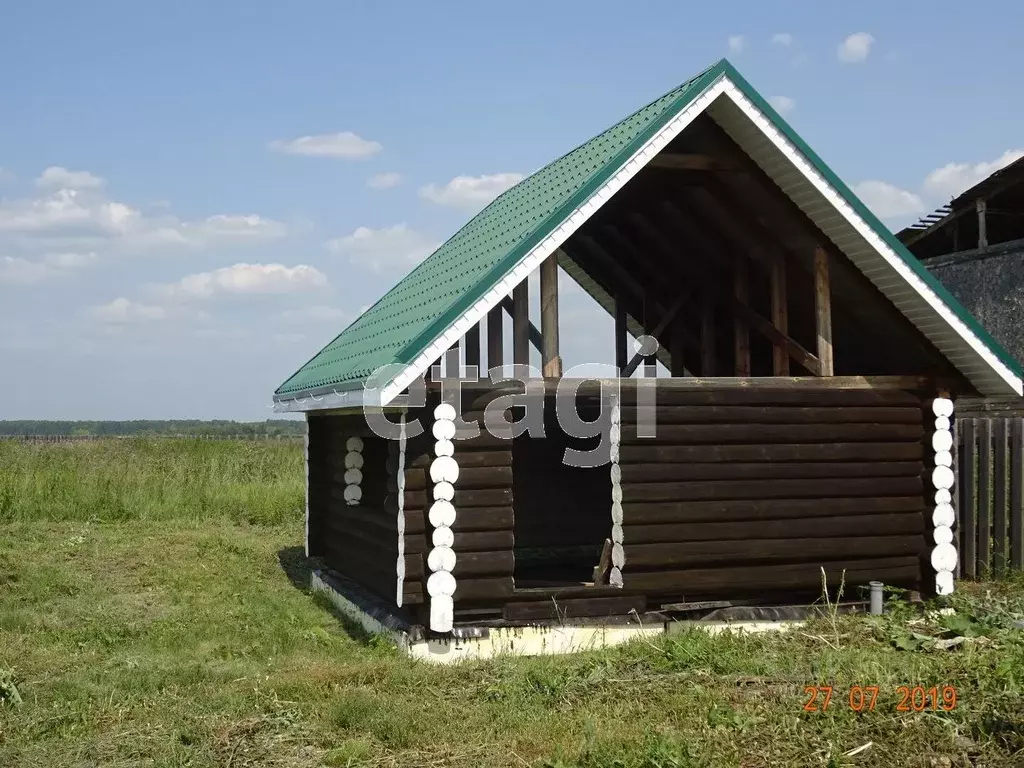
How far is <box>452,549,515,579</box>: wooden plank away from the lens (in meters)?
9.37

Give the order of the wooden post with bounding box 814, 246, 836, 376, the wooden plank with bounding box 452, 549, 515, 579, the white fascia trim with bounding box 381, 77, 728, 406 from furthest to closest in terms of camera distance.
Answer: the wooden post with bounding box 814, 246, 836, 376 < the wooden plank with bounding box 452, 549, 515, 579 < the white fascia trim with bounding box 381, 77, 728, 406

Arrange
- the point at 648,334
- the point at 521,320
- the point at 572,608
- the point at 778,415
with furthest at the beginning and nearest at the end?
1. the point at 648,334
2. the point at 778,415
3. the point at 572,608
4. the point at 521,320

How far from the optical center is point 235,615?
38.5 feet

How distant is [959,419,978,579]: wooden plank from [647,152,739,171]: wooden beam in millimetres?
5393

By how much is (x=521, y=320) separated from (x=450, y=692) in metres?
3.26

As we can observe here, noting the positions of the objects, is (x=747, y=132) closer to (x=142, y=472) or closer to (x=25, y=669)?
(x=25, y=669)

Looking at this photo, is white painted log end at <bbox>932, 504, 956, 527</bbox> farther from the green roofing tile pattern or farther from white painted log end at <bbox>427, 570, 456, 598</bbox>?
white painted log end at <bbox>427, 570, 456, 598</bbox>

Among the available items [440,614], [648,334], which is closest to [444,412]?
[440,614]

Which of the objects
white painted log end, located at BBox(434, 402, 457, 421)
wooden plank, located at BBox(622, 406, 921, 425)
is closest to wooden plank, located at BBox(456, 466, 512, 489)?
white painted log end, located at BBox(434, 402, 457, 421)

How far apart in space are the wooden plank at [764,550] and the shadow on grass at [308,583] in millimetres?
2649

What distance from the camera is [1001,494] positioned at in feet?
42.2

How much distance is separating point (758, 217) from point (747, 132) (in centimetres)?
113

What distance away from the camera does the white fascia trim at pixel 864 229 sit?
9602mm

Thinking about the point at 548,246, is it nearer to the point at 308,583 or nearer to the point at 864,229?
the point at 864,229
